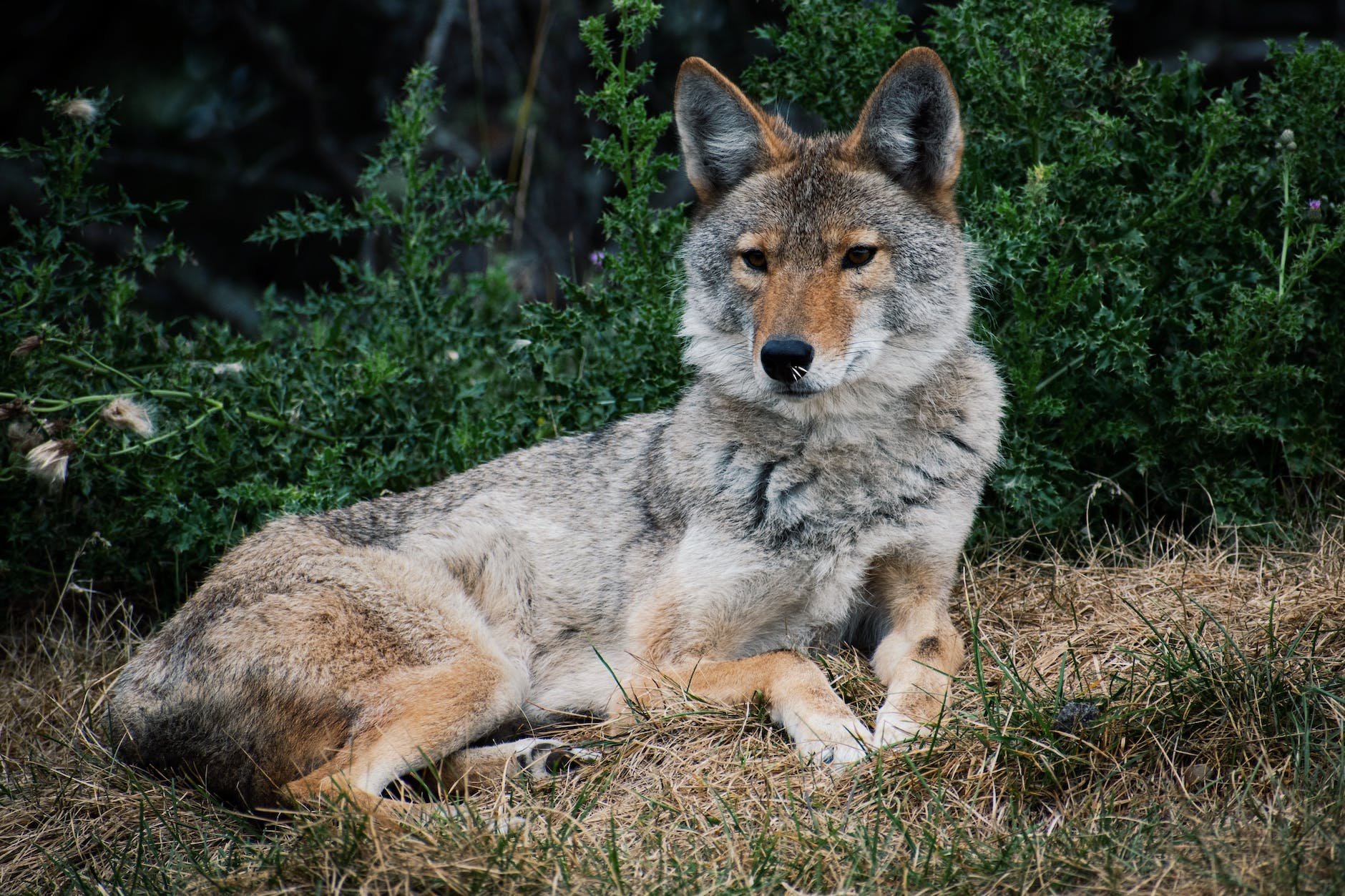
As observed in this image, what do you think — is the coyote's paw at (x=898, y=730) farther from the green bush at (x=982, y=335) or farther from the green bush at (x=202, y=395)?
the green bush at (x=202, y=395)

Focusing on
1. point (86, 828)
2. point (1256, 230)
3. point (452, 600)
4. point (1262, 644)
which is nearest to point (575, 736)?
point (452, 600)

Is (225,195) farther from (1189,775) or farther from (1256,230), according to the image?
(1189,775)

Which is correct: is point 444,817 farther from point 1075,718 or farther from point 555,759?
point 1075,718

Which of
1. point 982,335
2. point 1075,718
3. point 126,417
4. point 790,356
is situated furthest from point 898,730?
point 126,417

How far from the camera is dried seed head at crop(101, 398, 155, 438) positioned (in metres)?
5.06

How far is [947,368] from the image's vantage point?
4711mm

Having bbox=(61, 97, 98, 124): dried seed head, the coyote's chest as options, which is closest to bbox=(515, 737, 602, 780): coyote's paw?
the coyote's chest

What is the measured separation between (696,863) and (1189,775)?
1529 millimetres

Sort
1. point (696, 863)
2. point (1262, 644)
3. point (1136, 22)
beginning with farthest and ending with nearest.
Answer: point (1136, 22)
point (1262, 644)
point (696, 863)

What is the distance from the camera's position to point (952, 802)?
3531 millimetres

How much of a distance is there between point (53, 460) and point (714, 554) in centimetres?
291

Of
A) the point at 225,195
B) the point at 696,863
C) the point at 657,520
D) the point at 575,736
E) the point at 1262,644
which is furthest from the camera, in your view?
the point at 225,195

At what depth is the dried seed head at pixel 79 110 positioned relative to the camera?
17.5 ft

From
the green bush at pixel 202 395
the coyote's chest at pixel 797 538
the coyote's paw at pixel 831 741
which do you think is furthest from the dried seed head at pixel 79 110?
the coyote's paw at pixel 831 741
